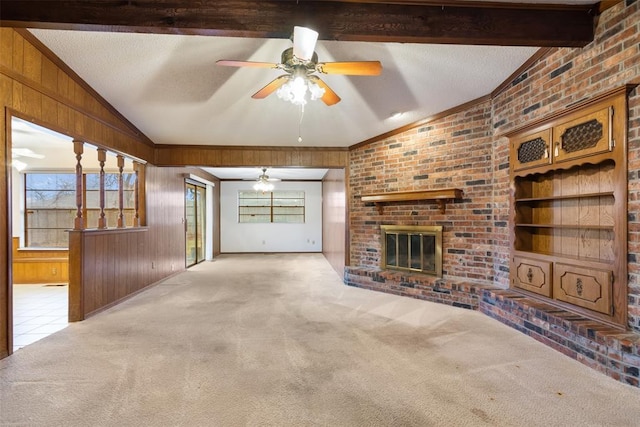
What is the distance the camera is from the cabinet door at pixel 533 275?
298cm

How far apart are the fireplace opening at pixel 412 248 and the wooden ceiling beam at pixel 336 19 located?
7.99ft

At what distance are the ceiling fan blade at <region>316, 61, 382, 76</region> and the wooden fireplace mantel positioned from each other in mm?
2081

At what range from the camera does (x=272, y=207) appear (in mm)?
10016

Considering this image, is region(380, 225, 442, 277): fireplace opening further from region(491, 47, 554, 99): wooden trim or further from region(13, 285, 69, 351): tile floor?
region(13, 285, 69, 351): tile floor

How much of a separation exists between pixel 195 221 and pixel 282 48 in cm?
595

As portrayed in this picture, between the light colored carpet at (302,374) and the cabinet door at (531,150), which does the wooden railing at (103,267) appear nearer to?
the light colored carpet at (302,374)

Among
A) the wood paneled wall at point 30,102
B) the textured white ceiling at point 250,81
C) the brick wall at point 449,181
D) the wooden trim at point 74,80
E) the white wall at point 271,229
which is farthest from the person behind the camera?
the white wall at point 271,229

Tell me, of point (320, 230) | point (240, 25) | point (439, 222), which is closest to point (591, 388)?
point (439, 222)

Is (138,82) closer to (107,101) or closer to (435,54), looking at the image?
(107,101)

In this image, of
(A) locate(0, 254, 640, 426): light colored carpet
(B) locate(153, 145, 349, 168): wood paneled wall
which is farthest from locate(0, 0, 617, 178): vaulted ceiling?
(A) locate(0, 254, 640, 426): light colored carpet

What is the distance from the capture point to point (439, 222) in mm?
4266

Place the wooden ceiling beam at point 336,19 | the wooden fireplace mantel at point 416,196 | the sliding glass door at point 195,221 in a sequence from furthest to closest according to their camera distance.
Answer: the sliding glass door at point 195,221 → the wooden fireplace mantel at point 416,196 → the wooden ceiling beam at point 336,19

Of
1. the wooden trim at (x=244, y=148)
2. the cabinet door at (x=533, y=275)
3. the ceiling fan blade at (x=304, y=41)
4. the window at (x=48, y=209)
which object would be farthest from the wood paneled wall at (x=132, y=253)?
the cabinet door at (x=533, y=275)

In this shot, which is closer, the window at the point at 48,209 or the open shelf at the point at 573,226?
the open shelf at the point at 573,226
